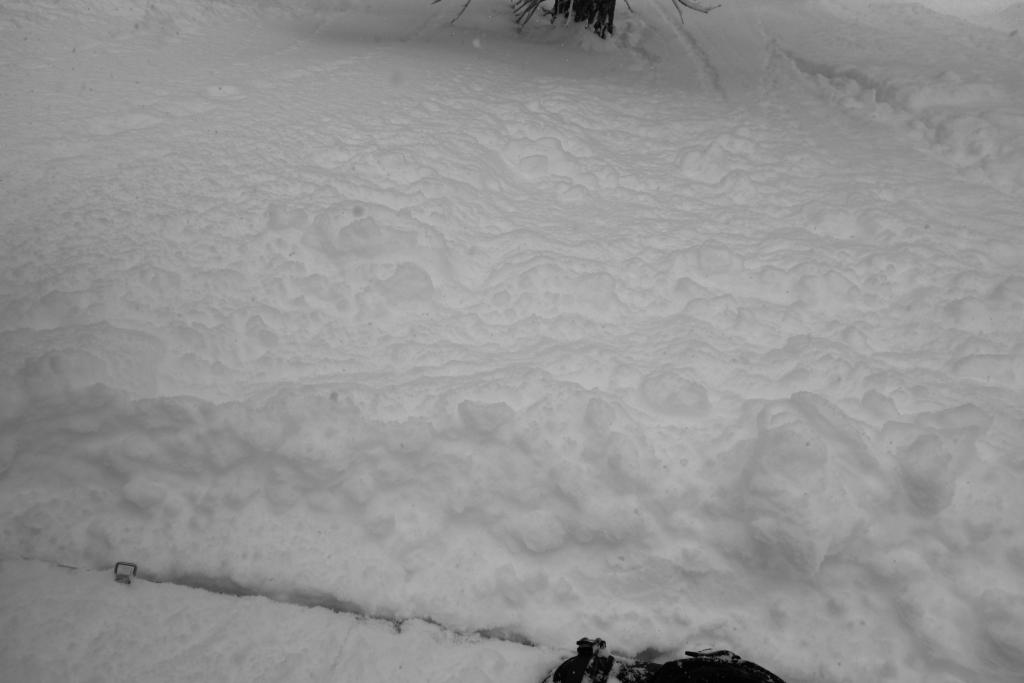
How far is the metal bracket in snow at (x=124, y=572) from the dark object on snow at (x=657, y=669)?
4.63ft

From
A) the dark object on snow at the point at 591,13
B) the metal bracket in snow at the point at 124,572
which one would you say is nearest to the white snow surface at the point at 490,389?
the metal bracket in snow at the point at 124,572

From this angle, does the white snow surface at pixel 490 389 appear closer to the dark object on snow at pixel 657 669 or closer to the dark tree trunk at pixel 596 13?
the dark object on snow at pixel 657 669

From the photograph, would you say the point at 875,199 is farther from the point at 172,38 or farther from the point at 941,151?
the point at 172,38

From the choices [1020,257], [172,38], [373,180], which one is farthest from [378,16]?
[1020,257]

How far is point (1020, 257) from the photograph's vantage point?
3355mm

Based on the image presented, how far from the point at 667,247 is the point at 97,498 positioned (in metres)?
2.98

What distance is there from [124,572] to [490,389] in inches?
57.1

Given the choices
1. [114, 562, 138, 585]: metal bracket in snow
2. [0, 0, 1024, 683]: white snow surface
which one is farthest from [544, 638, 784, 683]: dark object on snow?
[114, 562, 138, 585]: metal bracket in snow

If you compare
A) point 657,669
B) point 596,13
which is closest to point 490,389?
point 657,669

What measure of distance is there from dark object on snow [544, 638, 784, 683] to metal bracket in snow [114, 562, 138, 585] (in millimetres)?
1411

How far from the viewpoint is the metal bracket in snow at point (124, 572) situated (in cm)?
198

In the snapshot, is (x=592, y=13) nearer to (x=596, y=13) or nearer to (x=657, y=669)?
(x=596, y=13)

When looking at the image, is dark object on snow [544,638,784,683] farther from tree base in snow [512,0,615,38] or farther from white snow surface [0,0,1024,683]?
tree base in snow [512,0,615,38]

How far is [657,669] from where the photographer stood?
1.89 m
